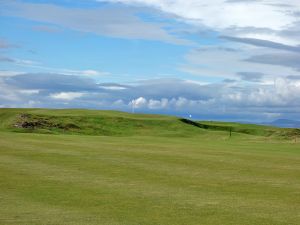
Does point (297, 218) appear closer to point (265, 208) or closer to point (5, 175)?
point (265, 208)

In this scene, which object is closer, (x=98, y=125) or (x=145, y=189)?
(x=145, y=189)

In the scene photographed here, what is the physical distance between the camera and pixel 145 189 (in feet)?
76.8

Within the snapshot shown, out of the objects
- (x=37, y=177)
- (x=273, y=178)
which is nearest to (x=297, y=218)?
(x=273, y=178)

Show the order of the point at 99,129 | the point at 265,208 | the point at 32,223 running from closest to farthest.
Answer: the point at 32,223 → the point at 265,208 → the point at 99,129

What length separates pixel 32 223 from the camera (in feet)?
52.2

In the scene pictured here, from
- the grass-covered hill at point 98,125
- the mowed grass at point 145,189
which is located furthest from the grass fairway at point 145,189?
the grass-covered hill at point 98,125

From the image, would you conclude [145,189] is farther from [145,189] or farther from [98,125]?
[98,125]

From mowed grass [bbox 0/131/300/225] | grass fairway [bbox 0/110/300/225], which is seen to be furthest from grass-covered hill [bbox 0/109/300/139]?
mowed grass [bbox 0/131/300/225]

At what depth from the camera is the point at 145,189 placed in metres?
23.4

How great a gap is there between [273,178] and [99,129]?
65197mm

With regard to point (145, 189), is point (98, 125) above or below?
above

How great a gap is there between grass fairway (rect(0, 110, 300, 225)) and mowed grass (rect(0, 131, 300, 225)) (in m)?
0.03

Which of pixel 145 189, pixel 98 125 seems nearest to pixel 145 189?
pixel 145 189

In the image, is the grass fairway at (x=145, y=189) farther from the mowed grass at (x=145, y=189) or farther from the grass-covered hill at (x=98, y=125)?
the grass-covered hill at (x=98, y=125)
